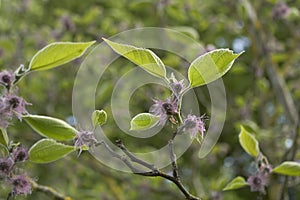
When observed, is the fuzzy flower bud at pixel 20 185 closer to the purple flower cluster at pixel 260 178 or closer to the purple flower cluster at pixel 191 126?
the purple flower cluster at pixel 191 126

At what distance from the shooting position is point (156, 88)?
2.85 metres

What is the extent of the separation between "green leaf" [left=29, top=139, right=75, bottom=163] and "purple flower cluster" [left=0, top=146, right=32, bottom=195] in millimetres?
29

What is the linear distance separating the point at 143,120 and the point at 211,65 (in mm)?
179

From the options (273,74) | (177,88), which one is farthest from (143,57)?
(273,74)

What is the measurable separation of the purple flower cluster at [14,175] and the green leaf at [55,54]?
0.20 meters

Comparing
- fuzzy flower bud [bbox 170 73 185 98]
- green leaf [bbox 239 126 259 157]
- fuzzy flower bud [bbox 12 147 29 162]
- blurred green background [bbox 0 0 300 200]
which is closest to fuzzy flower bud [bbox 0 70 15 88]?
fuzzy flower bud [bbox 12 147 29 162]

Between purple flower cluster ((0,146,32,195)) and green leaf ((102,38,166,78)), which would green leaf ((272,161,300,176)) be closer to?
green leaf ((102,38,166,78))

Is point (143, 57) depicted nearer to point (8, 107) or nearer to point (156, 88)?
point (8, 107)

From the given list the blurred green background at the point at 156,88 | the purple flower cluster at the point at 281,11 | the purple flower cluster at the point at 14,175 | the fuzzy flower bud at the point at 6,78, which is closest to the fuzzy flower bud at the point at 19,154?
the purple flower cluster at the point at 14,175

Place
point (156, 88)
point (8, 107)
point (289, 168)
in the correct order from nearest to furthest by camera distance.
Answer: point (8, 107) → point (289, 168) → point (156, 88)

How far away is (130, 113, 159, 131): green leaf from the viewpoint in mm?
1041

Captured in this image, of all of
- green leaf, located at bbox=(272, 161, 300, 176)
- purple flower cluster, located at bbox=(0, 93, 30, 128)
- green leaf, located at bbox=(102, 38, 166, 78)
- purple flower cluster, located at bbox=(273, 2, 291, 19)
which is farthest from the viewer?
purple flower cluster, located at bbox=(273, 2, 291, 19)

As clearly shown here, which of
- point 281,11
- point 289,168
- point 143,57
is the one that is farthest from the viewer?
point 281,11

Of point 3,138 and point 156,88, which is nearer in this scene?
point 3,138
